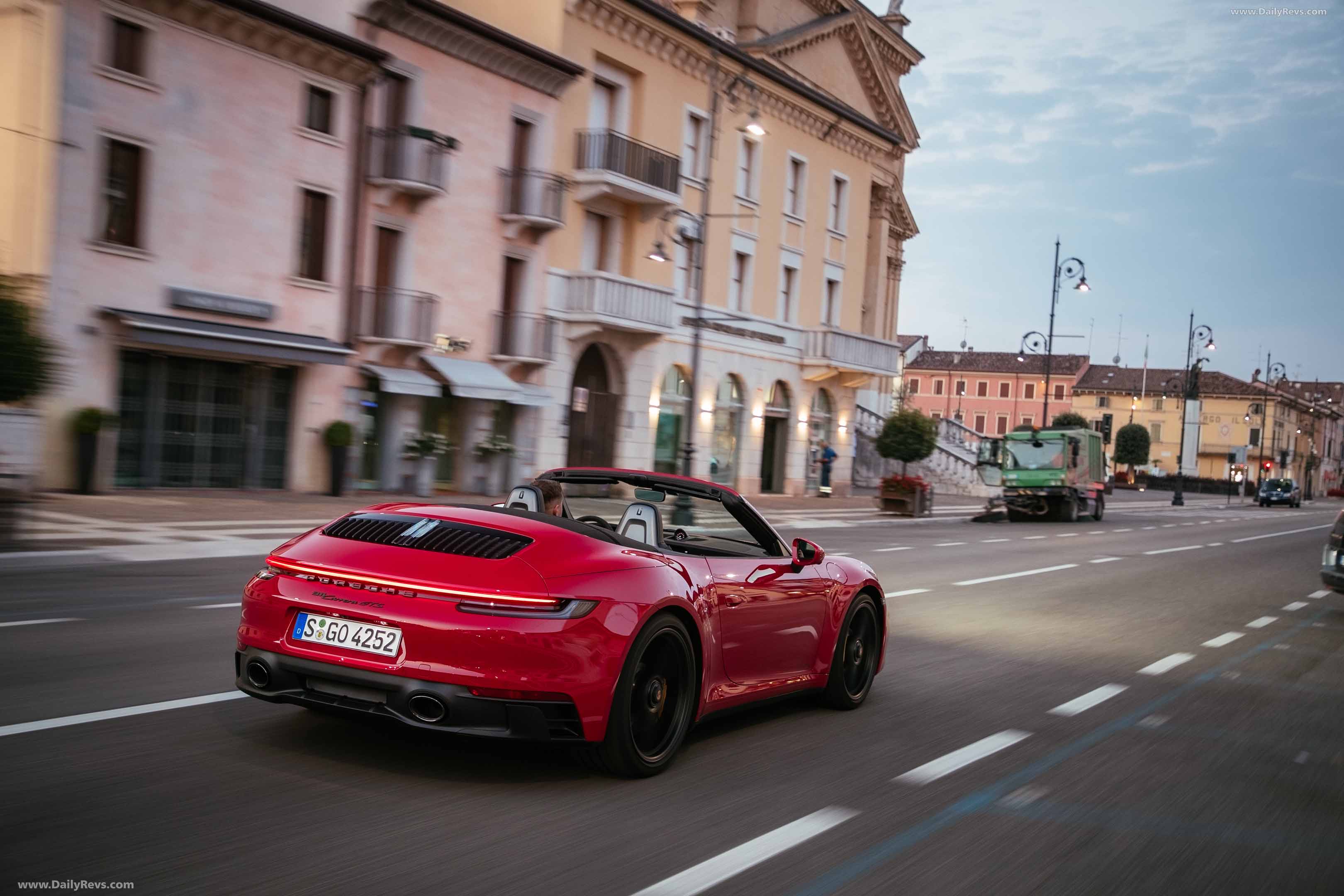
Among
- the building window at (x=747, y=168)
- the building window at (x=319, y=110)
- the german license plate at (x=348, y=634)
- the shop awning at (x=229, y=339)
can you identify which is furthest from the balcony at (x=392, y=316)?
the german license plate at (x=348, y=634)

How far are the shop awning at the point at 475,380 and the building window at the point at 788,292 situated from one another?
14.8 meters

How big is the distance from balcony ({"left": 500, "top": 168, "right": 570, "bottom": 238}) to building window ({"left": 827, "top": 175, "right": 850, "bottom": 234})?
17.0 metres

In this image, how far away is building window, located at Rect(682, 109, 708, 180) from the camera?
3866cm

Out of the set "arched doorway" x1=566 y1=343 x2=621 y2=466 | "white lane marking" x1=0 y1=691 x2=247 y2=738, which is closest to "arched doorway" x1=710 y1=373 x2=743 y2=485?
"arched doorway" x1=566 y1=343 x2=621 y2=466

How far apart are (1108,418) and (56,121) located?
12246 cm

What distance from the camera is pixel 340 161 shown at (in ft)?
88.7

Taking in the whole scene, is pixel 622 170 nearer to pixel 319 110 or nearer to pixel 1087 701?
pixel 319 110

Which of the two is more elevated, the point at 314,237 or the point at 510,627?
the point at 314,237

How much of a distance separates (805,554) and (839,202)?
139 feet

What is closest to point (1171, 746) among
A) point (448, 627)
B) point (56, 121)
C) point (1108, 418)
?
point (448, 627)

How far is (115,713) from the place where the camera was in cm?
605

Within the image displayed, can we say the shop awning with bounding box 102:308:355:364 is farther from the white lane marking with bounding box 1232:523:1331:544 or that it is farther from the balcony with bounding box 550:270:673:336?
the white lane marking with bounding box 1232:523:1331:544

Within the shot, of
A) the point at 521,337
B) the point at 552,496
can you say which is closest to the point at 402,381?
the point at 521,337

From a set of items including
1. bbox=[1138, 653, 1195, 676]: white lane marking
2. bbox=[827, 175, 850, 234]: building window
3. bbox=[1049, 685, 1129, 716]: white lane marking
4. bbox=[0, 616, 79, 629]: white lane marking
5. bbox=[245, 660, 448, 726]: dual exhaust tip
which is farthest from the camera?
bbox=[827, 175, 850, 234]: building window
